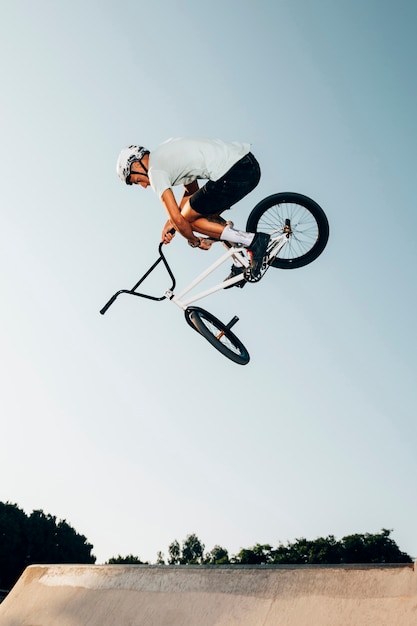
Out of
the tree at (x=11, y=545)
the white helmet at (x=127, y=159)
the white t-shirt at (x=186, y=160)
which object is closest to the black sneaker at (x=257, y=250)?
the white t-shirt at (x=186, y=160)

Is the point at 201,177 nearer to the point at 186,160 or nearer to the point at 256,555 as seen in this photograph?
the point at 186,160

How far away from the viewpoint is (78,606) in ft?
19.7

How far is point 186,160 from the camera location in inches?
212

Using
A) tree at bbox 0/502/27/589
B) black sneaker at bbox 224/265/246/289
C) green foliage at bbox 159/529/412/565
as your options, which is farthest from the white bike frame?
green foliage at bbox 159/529/412/565

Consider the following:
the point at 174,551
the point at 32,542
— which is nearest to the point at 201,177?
the point at 32,542

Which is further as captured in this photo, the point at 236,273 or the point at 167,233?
the point at 236,273

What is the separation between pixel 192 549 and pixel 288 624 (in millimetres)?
96324

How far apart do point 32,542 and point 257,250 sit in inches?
1900

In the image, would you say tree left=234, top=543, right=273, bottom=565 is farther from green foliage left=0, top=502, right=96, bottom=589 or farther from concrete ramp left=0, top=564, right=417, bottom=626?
concrete ramp left=0, top=564, right=417, bottom=626

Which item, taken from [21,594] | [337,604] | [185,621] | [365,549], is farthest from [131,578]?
[365,549]

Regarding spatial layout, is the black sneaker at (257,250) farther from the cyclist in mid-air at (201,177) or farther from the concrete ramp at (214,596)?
the concrete ramp at (214,596)

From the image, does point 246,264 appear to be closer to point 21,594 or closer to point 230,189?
point 230,189

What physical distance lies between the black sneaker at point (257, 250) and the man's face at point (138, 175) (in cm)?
142

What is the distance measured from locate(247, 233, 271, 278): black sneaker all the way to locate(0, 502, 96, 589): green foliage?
150 ft
